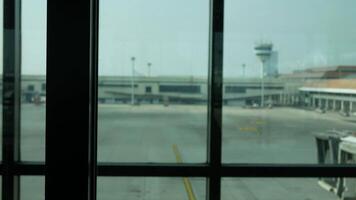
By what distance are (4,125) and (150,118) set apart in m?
1.17

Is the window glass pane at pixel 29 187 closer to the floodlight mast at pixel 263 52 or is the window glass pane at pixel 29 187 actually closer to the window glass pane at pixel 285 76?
the window glass pane at pixel 285 76

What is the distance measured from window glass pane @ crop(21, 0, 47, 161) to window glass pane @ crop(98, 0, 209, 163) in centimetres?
51

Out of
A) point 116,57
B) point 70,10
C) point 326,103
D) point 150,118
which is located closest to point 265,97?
point 326,103

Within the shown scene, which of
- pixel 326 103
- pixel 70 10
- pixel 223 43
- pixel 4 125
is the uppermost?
pixel 223 43

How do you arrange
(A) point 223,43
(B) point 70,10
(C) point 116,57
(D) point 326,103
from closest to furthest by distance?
(B) point 70,10 < (C) point 116,57 < (A) point 223,43 < (D) point 326,103

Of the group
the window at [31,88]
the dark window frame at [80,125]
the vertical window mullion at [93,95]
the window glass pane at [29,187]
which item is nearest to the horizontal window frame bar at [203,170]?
the dark window frame at [80,125]

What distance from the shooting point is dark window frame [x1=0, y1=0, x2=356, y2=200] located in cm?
90

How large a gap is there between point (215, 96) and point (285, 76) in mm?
653

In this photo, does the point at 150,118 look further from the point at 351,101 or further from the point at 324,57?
the point at 351,101

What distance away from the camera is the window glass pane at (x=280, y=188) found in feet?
8.80

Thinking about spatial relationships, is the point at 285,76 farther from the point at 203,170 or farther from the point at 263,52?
the point at 203,170

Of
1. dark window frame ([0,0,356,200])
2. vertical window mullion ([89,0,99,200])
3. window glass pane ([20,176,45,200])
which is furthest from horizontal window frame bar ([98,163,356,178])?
vertical window mullion ([89,0,99,200])

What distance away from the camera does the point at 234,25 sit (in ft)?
8.54

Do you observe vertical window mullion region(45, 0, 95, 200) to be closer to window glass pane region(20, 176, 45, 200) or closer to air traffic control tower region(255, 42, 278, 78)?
window glass pane region(20, 176, 45, 200)
